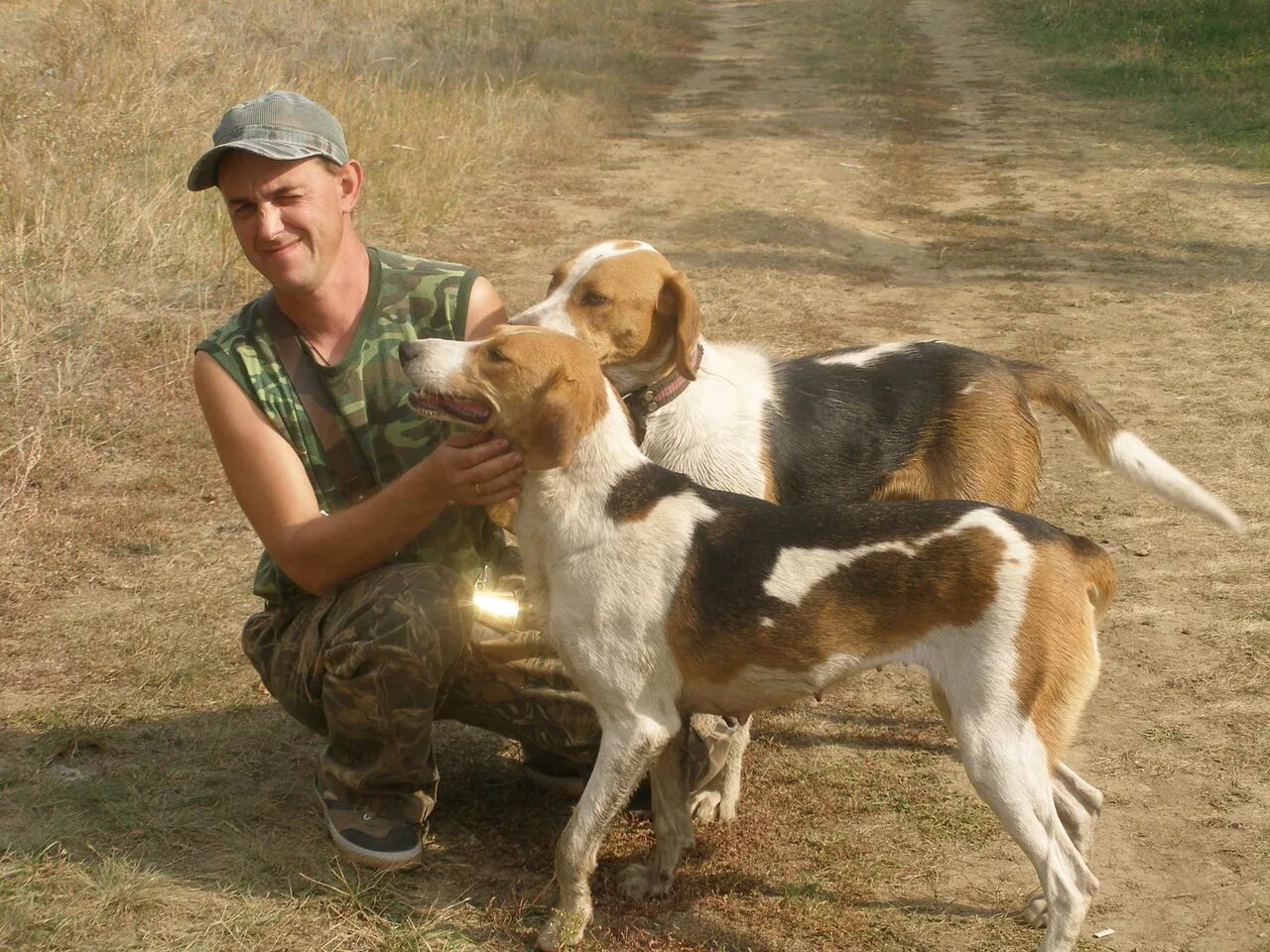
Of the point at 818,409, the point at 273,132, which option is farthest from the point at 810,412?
the point at 273,132

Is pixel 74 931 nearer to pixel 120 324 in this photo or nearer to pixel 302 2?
pixel 120 324

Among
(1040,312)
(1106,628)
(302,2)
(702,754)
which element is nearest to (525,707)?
(702,754)

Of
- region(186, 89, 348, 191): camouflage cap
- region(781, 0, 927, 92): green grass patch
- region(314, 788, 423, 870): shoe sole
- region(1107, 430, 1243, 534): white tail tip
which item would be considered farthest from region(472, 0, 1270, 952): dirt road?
region(186, 89, 348, 191): camouflage cap

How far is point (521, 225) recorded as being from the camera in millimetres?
10500

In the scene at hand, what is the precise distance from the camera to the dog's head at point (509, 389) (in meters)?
3.33

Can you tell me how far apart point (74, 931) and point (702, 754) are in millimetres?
1712

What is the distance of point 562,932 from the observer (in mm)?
3467

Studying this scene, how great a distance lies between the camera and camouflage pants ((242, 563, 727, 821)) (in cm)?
365

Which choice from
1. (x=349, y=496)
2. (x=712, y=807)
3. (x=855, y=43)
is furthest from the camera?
(x=855, y=43)

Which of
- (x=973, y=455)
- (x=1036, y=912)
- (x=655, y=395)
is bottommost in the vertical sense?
(x=1036, y=912)

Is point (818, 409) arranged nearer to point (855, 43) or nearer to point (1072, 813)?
point (1072, 813)

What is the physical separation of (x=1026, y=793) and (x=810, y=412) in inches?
64.1

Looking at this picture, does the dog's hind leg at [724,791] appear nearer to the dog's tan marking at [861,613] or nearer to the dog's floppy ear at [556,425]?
the dog's tan marking at [861,613]

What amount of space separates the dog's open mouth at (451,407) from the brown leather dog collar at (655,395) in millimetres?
1001
